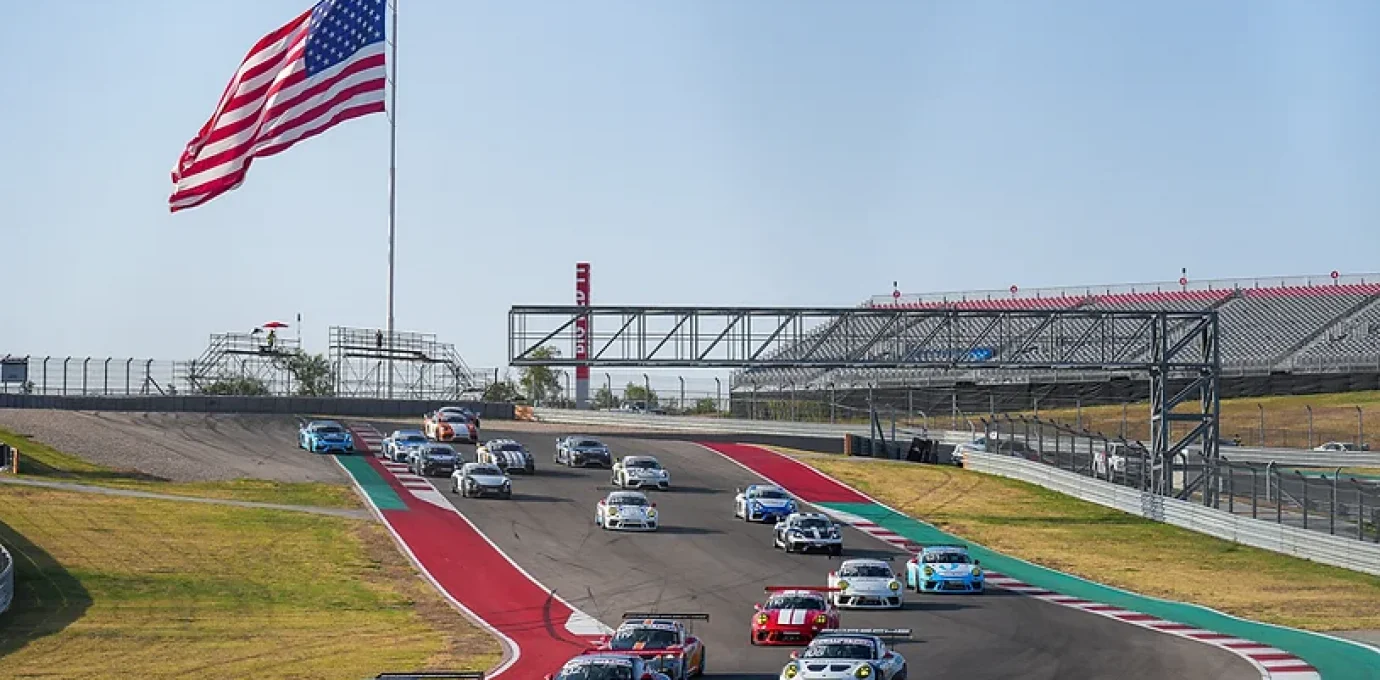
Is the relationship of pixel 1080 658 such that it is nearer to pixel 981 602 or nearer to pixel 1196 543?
pixel 981 602

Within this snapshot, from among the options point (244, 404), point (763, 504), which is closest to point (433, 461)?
point (763, 504)

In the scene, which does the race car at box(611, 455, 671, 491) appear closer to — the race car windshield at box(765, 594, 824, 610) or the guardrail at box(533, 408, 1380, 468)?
the guardrail at box(533, 408, 1380, 468)

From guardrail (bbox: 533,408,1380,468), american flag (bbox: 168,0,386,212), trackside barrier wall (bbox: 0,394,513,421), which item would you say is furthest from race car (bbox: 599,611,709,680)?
trackside barrier wall (bbox: 0,394,513,421)

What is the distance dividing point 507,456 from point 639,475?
17.1 ft

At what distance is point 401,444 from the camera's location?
61594 mm

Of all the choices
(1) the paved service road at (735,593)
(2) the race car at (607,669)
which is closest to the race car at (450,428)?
(1) the paved service road at (735,593)

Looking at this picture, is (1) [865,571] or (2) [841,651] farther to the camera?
(1) [865,571]

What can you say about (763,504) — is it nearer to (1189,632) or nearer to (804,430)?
(1189,632)

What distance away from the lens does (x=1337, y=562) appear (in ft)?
142

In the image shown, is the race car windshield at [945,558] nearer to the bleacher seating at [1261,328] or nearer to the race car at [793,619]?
the race car at [793,619]

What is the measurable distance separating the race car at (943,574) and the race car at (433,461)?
23.1 m

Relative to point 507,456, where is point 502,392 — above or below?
above

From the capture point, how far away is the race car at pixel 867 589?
115 ft

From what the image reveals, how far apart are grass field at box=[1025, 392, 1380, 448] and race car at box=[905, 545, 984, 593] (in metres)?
41.4
